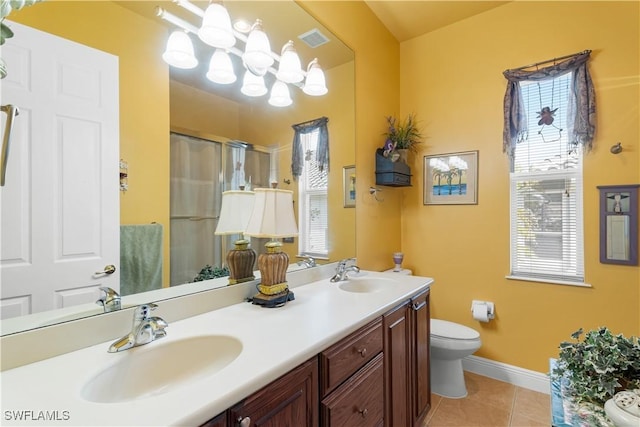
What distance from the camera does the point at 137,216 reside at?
3.70ft

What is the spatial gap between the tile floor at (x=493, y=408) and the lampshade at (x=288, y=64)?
7.68 feet

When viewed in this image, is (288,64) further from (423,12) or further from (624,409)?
(624,409)

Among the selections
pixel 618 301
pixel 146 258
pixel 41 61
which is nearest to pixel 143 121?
pixel 41 61

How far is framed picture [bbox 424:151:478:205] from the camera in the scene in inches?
99.8

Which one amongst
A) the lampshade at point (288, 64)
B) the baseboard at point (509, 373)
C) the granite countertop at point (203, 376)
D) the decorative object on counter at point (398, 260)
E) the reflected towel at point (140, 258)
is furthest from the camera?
the decorative object on counter at point (398, 260)

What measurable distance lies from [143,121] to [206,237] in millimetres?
538

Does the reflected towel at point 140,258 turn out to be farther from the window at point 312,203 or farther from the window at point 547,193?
the window at point 547,193

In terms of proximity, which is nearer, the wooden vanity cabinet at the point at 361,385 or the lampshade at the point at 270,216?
the wooden vanity cabinet at the point at 361,385

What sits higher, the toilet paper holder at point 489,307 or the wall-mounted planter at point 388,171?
the wall-mounted planter at point 388,171

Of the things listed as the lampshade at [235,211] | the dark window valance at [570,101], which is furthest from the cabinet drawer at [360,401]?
the dark window valance at [570,101]

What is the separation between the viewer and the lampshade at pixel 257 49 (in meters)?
1.49

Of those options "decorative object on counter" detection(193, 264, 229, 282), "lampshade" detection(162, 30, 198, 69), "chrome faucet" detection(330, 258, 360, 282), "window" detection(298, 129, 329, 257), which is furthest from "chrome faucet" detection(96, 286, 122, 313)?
"chrome faucet" detection(330, 258, 360, 282)

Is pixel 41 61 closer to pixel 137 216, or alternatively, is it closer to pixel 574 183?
pixel 137 216

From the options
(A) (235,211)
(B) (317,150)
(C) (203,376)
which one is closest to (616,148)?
(B) (317,150)
